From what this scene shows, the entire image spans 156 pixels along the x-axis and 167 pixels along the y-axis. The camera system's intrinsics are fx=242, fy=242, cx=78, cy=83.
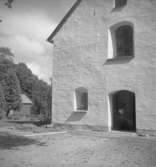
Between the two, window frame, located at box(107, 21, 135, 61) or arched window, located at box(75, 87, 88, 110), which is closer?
window frame, located at box(107, 21, 135, 61)

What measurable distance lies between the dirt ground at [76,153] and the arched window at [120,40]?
5.05m

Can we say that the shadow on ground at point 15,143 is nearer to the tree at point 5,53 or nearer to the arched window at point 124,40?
the arched window at point 124,40

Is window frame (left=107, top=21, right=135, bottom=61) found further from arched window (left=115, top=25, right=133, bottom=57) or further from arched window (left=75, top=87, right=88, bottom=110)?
arched window (left=75, top=87, right=88, bottom=110)

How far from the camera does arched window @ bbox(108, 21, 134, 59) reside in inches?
523

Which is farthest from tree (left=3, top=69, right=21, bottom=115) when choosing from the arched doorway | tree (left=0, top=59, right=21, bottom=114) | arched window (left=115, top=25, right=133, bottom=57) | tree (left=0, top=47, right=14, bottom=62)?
arched window (left=115, top=25, right=133, bottom=57)

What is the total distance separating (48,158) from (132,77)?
6779 mm

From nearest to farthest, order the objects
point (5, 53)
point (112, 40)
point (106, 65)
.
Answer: point (106, 65) → point (112, 40) → point (5, 53)

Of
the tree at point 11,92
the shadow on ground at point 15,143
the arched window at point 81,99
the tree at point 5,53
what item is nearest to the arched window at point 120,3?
the arched window at point 81,99

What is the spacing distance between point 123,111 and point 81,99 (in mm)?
2555

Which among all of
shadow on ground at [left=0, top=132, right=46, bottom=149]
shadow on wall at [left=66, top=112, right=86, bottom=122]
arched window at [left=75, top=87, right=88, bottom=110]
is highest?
arched window at [left=75, top=87, right=88, bottom=110]

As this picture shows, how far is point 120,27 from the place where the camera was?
1361cm

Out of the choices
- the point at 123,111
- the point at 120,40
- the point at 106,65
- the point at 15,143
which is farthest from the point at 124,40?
the point at 15,143

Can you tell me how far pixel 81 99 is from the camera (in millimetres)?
14445

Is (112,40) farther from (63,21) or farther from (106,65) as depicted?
(63,21)
